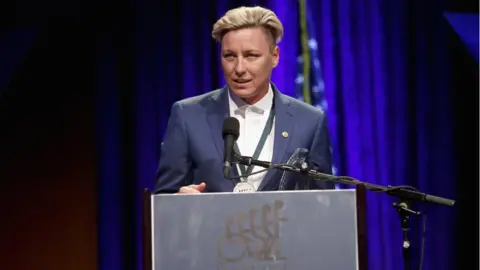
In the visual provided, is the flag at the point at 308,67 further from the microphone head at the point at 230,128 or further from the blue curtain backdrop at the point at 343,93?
the microphone head at the point at 230,128

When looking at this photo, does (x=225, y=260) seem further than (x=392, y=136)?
No

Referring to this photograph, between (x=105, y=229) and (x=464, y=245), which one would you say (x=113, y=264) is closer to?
(x=105, y=229)

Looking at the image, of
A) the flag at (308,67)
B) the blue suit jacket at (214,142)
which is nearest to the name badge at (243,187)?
the blue suit jacket at (214,142)

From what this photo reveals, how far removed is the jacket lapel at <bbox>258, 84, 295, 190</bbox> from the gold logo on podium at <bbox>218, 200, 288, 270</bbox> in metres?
0.53

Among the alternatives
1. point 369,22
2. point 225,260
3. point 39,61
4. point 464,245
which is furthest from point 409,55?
point 225,260

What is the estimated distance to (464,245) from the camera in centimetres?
387

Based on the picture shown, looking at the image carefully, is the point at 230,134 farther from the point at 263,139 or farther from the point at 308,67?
the point at 308,67

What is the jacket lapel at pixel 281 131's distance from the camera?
218 centimetres

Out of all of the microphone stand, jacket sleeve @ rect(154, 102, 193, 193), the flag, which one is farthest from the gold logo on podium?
the flag

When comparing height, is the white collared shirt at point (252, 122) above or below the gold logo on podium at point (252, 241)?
above

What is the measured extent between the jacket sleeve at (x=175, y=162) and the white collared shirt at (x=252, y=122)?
177mm

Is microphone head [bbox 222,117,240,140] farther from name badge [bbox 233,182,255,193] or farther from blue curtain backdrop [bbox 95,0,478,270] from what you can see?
blue curtain backdrop [bbox 95,0,478,270]

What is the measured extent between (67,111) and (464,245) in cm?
234

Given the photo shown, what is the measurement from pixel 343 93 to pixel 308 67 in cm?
24
